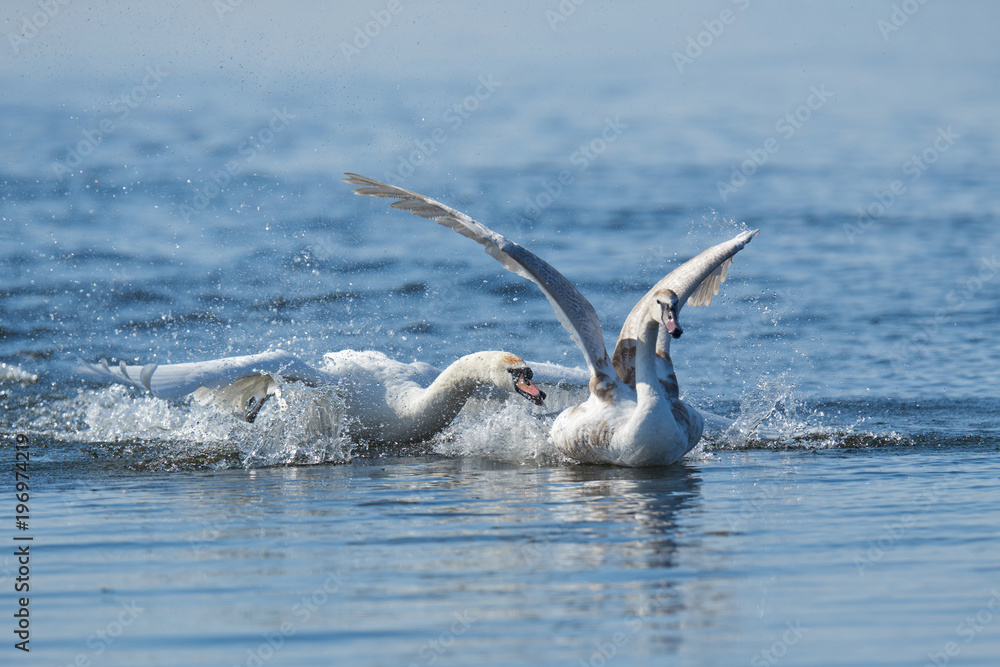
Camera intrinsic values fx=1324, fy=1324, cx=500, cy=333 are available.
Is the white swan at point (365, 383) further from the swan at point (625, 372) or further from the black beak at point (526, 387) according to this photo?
the swan at point (625, 372)

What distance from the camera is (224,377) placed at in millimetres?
9273

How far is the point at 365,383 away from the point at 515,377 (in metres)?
1.26

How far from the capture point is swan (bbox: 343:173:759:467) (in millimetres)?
8703

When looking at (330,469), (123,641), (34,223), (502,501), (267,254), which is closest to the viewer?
(123,641)

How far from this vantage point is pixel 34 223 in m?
20.2

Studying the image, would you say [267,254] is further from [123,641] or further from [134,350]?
[123,641]

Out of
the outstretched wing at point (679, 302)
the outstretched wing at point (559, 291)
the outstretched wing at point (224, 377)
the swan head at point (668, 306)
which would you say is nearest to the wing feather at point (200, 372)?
the outstretched wing at point (224, 377)

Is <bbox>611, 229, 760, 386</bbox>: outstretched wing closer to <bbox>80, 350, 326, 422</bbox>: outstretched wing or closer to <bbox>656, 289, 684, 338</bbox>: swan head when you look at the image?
<bbox>656, 289, 684, 338</bbox>: swan head

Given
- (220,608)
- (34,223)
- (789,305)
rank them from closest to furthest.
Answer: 1. (220,608)
2. (789,305)
3. (34,223)

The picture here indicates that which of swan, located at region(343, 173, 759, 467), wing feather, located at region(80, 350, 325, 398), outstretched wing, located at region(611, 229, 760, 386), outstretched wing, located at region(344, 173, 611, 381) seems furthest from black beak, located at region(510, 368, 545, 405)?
wing feather, located at region(80, 350, 325, 398)

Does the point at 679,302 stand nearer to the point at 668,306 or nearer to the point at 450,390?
the point at 668,306

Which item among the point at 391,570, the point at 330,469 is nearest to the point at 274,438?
the point at 330,469

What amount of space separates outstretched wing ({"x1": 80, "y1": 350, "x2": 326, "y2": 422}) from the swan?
142cm

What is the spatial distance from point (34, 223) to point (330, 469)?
41.8ft
